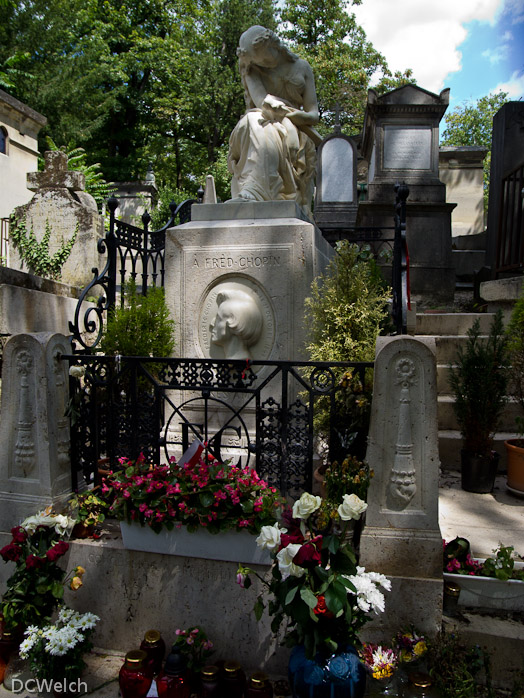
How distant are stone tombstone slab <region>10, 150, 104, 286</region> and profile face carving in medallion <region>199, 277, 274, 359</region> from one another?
6.35 meters

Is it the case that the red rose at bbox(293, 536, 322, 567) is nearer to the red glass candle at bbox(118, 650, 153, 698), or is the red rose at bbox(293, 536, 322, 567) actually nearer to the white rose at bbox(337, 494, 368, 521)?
the white rose at bbox(337, 494, 368, 521)

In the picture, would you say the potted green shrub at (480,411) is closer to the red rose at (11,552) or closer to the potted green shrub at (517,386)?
the potted green shrub at (517,386)

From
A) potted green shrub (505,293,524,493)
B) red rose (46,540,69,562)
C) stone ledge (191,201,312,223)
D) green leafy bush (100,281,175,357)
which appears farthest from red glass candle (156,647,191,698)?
stone ledge (191,201,312,223)

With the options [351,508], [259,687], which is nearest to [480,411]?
[351,508]

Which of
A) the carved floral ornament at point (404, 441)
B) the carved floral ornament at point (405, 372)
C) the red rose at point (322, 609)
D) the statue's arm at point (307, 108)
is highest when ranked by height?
the statue's arm at point (307, 108)

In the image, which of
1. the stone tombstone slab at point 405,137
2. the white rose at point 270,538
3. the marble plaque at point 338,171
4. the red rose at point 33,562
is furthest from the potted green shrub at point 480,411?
the marble plaque at point 338,171

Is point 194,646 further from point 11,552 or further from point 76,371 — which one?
point 76,371

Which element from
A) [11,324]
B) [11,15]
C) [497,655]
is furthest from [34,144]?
[497,655]

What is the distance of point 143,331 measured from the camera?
4.36m

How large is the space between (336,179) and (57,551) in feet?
34.0

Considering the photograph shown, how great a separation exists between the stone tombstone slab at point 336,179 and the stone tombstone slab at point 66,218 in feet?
16.0

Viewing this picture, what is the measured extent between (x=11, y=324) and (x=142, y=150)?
20.4 meters

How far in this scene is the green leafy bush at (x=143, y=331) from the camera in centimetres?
435

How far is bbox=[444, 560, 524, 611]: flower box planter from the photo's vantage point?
104 inches
